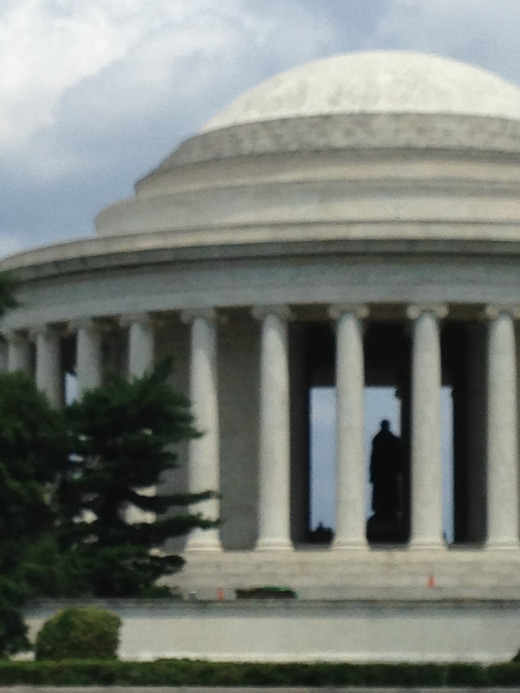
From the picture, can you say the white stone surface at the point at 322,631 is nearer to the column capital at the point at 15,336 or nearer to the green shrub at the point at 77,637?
the green shrub at the point at 77,637

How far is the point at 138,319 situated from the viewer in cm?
9925

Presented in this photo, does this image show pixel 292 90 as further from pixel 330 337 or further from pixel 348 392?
pixel 348 392

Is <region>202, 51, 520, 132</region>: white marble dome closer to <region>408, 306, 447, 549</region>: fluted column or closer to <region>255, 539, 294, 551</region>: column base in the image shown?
<region>408, 306, 447, 549</region>: fluted column

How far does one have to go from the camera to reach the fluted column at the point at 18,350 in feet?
350

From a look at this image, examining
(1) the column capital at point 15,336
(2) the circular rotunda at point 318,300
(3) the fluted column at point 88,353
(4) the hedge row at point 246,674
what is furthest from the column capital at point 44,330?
(4) the hedge row at point 246,674

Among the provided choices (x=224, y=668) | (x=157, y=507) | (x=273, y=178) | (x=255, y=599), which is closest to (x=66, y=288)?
(x=273, y=178)

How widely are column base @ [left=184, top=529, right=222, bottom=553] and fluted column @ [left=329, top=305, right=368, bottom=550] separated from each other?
5419mm

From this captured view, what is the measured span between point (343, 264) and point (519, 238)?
296 inches

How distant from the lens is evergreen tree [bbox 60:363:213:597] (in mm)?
83688

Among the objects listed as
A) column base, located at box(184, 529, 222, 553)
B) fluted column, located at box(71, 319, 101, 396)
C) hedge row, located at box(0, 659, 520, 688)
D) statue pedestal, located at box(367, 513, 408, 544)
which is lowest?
hedge row, located at box(0, 659, 520, 688)

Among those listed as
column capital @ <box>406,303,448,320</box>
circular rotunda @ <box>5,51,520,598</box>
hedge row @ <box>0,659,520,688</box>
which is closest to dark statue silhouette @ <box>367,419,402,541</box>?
circular rotunda @ <box>5,51,520,598</box>

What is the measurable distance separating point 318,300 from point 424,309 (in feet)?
14.8

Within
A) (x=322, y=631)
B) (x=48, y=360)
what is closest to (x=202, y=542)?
(x=48, y=360)

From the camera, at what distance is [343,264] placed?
95.9m
